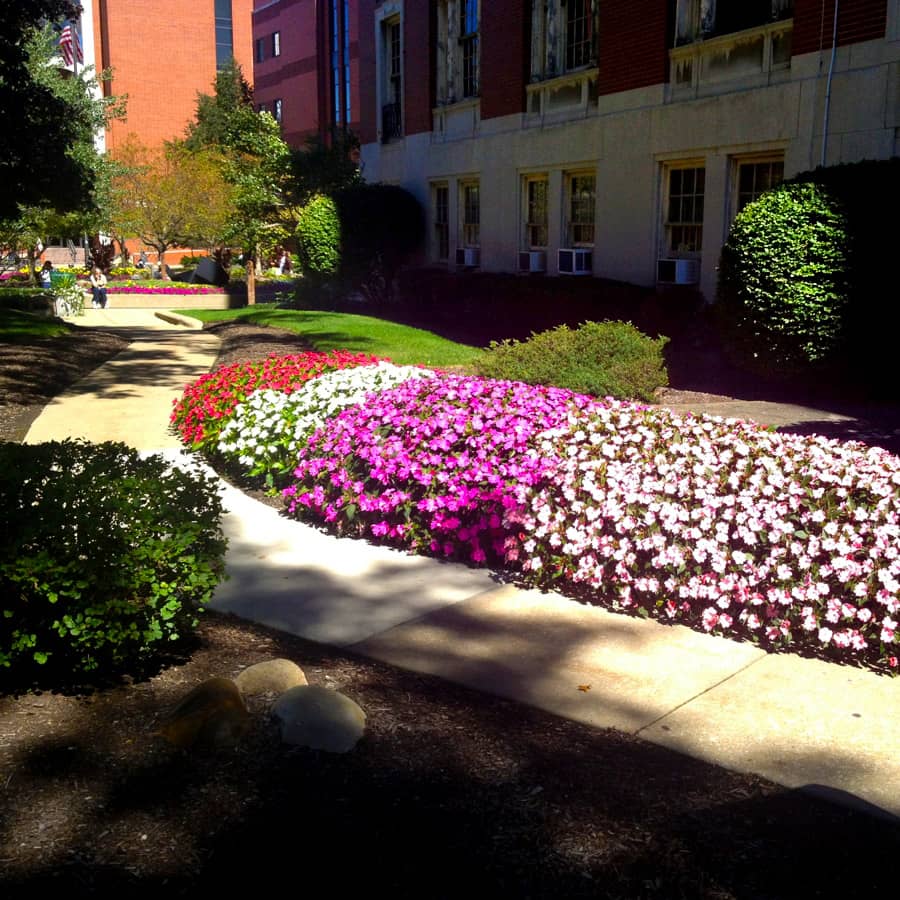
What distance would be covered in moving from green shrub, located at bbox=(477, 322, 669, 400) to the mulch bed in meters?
6.68

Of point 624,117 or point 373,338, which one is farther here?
point 373,338

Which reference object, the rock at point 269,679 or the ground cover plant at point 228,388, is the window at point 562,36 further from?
the rock at point 269,679

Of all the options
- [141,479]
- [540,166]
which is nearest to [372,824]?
[141,479]

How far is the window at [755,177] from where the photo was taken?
14695 millimetres

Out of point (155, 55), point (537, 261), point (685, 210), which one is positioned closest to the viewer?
point (685, 210)

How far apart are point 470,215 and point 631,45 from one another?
727 centimetres

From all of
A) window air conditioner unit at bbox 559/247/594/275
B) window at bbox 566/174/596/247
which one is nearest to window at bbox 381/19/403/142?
window at bbox 566/174/596/247

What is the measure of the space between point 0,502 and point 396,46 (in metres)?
24.8

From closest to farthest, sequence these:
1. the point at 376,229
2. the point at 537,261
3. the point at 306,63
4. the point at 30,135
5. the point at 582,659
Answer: the point at 582,659 < the point at 30,135 < the point at 537,261 < the point at 376,229 < the point at 306,63

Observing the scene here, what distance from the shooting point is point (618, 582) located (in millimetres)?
5723

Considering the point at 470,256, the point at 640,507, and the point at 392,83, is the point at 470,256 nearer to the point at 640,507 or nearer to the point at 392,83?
the point at 392,83

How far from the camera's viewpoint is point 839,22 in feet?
42.6


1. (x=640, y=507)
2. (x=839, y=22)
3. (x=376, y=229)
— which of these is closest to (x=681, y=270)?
(x=839, y=22)

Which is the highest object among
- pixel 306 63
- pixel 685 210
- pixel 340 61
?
pixel 306 63
